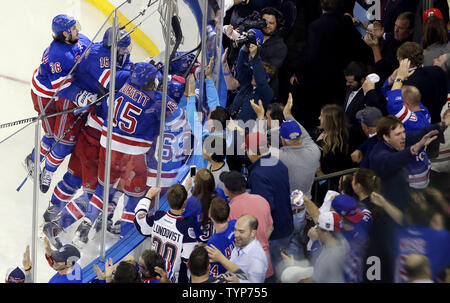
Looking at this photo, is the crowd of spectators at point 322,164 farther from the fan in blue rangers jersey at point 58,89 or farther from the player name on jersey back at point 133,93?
the fan in blue rangers jersey at point 58,89

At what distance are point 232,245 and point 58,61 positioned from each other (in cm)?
222

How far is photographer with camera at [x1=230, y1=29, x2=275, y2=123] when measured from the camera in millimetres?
5336

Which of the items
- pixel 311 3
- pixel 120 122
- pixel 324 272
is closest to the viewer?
pixel 324 272

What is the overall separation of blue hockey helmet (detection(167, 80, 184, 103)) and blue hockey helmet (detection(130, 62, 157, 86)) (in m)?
0.15

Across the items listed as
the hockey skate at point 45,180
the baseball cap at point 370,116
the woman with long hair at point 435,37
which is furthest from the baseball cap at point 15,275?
the woman with long hair at point 435,37

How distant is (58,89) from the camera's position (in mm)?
4949

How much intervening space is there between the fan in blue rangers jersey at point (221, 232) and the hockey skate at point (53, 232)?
38.7 inches

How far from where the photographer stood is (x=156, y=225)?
438 centimetres

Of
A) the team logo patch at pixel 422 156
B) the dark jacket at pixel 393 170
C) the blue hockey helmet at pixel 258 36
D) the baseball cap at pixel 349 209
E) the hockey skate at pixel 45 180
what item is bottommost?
the hockey skate at pixel 45 180

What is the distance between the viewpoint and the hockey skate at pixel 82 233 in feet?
15.3

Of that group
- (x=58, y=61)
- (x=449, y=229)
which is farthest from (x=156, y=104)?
(x=449, y=229)

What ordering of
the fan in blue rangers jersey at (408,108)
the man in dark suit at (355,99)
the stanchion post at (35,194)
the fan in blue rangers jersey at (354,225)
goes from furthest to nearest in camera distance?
1. the man in dark suit at (355,99)
2. the fan in blue rangers jersey at (408,108)
3. the stanchion post at (35,194)
4. the fan in blue rangers jersey at (354,225)

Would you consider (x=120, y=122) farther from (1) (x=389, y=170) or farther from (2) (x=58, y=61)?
(1) (x=389, y=170)
